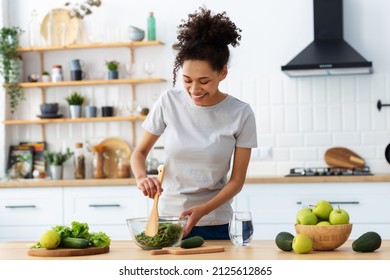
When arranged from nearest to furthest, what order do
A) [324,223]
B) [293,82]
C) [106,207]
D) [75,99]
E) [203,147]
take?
[324,223]
[203,147]
[106,207]
[293,82]
[75,99]

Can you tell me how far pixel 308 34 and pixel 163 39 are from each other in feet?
3.66

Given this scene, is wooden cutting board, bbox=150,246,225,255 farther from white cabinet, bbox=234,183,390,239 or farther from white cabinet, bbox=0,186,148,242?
white cabinet, bbox=0,186,148,242

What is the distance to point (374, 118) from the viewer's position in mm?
6180

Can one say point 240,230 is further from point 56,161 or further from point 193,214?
point 56,161

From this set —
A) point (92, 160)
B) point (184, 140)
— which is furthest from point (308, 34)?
point (184, 140)

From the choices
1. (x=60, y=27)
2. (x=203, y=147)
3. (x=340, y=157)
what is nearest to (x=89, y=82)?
(x=60, y=27)

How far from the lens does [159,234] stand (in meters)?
2.91

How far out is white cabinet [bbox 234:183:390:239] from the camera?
549 centimetres

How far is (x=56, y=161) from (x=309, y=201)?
206cm

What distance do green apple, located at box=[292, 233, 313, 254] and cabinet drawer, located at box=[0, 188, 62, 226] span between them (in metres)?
3.39

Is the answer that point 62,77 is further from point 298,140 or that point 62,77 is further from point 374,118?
point 374,118

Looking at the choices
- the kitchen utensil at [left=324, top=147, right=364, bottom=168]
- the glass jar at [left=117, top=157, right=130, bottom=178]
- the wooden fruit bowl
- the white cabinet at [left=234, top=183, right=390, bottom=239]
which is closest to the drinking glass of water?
Result: the wooden fruit bowl

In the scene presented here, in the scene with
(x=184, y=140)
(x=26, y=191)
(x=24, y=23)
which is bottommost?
(x=26, y=191)
